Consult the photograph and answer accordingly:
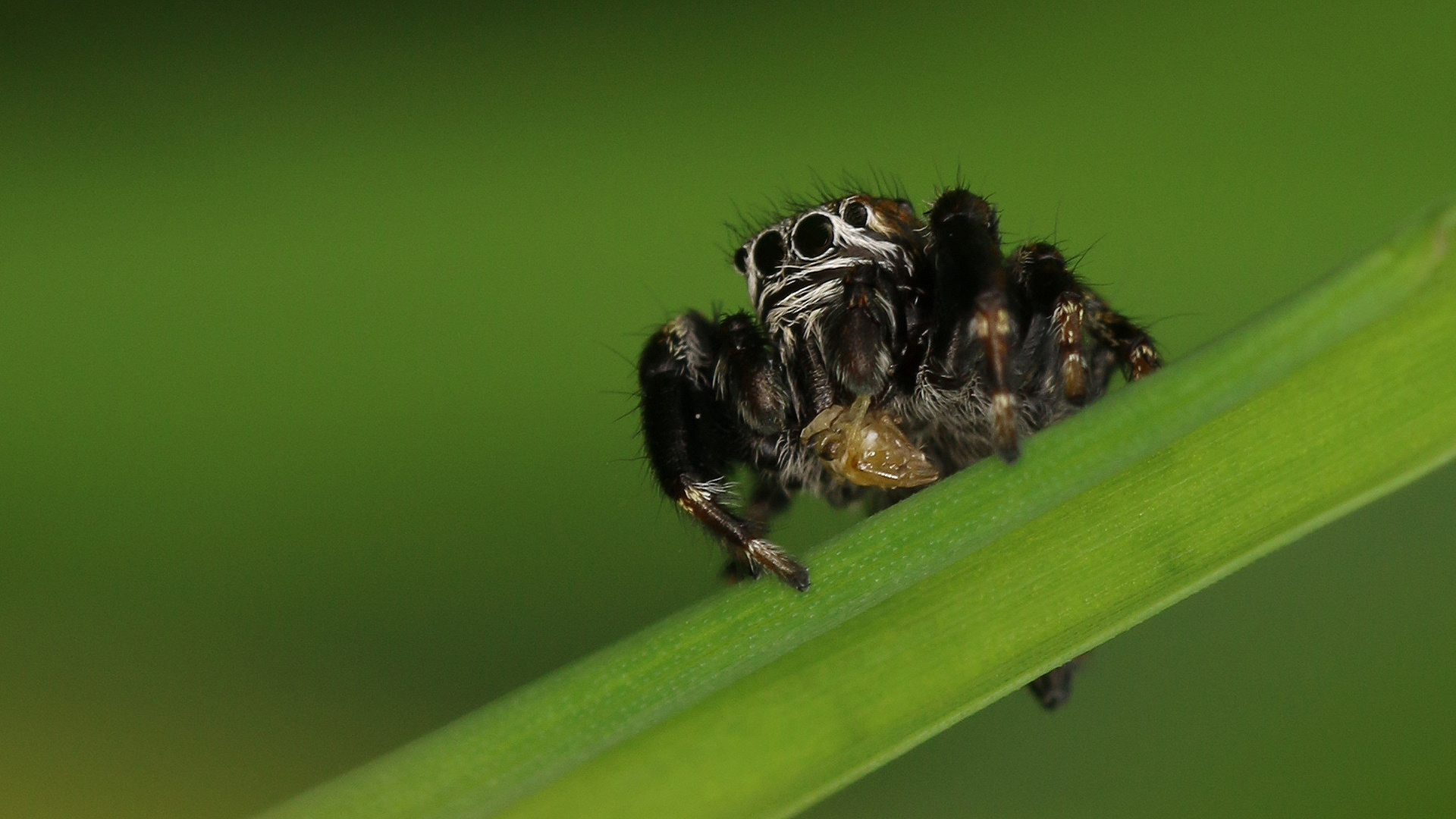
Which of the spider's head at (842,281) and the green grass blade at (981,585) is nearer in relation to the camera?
the green grass blade at (981,585)

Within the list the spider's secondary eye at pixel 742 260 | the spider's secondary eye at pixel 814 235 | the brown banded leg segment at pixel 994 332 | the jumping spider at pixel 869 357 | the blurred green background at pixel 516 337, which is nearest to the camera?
the brown banded leg segment at pixel 994 332

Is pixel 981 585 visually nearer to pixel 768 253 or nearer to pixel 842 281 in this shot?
pixel 842 281

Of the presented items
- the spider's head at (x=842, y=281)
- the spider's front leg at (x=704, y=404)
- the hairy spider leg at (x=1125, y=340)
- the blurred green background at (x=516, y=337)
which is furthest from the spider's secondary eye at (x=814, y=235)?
the blurred green background at (x=516, y=337)

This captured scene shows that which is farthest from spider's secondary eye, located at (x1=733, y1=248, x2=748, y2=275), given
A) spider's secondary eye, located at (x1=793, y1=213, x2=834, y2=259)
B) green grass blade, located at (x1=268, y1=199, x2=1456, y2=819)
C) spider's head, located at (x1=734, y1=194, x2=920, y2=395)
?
green grass blade, located at (x1=268, y1=199, x2=1456, y2=819)

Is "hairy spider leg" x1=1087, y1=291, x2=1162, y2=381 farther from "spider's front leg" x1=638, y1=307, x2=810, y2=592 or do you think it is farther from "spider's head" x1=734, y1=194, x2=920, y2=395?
"spider's front leg" x1=638, y1=307, x2=810, y2=592

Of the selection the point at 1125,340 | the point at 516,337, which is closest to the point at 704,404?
the point at 1125,340

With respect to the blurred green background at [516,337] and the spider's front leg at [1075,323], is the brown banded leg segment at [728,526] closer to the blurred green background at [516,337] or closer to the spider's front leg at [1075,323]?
the spider's front leg at [1075,323]

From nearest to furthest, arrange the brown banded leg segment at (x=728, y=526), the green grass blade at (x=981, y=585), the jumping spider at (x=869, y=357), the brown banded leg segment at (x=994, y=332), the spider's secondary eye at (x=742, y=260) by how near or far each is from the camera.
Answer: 1. the green grass blade at (x=981, y=585)
2. the brown banded leg segment at (x=728, y=526)
3. the brown banded leg segment at (x=994, y=332)
4. the jumping spider at (x=869, y=357)
5. the spider's secondary eye at (x=742, y=260)

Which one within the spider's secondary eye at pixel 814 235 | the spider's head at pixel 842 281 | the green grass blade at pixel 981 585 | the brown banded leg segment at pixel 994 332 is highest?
the spider's secondary eye at pixel 814 235

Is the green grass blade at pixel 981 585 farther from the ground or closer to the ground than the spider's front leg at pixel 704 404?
closer to the ground
